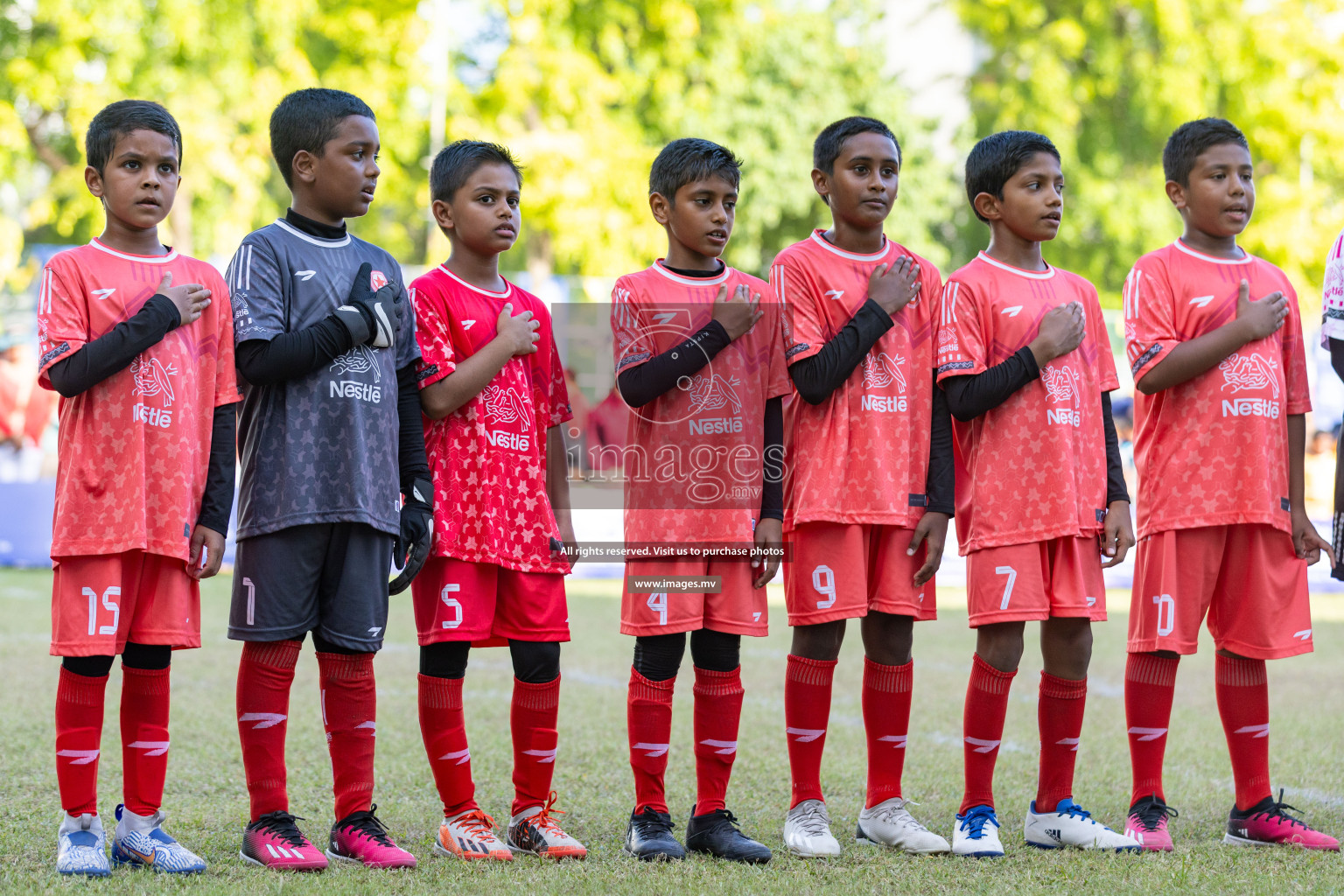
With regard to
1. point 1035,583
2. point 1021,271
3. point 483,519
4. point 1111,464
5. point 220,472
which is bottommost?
point 1035,583

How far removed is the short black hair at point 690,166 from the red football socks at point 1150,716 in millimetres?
1966

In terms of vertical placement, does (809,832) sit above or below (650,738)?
below

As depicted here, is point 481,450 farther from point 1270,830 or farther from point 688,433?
point 1270,830

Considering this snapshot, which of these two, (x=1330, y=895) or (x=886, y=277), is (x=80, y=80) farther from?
(x=1330, y=895)

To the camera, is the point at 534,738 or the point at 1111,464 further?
the point at 1111,464

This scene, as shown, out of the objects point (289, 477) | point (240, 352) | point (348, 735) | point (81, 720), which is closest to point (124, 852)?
point (81, 720)

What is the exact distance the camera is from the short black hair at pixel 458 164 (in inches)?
155

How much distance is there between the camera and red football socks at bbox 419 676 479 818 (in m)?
3.78

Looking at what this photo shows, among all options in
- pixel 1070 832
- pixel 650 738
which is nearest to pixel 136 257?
pixel 650 738

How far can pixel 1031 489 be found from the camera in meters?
3.91

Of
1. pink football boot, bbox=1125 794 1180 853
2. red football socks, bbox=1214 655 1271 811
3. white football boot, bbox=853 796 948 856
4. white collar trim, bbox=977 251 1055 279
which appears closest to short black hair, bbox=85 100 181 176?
white collar trim, bbox=977 251 1055 279

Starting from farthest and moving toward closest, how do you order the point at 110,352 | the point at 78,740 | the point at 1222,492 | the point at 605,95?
1. the point at 605,95
2. the point at 1222,492
3. the point at 78,740
4. the point at 110,352

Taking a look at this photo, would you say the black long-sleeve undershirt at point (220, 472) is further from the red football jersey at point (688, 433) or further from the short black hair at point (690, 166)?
the short black hair at point (690, 166)

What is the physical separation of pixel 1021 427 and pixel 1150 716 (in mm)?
1003
